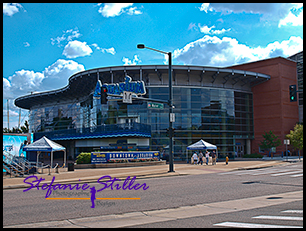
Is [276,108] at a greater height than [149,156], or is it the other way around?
Answer: [276,108]

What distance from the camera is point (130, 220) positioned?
26.5 ft

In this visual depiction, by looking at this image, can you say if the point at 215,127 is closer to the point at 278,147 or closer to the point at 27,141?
the point at 278,147

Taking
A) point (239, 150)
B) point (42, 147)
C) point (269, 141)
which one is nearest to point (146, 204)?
point (42, 147)

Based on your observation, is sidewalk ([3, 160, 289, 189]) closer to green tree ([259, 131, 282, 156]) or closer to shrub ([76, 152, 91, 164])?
shrub ([76, 152, 91, 164])

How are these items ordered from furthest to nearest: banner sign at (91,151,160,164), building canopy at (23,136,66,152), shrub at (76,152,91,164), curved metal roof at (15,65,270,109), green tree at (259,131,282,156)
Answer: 1. green tree at (259,131,282,156)
2. curved metal roof at (15,65,270,109)
3. banner sign at (91,151,160,164)
4. shrub at (76,152,91,164)
5. building canopy at (23,136,66,152)

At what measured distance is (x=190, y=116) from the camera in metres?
44.3

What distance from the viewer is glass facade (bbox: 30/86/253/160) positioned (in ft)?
142

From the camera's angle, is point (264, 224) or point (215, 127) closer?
point (264, 224)

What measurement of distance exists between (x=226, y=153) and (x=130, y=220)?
1575 inches

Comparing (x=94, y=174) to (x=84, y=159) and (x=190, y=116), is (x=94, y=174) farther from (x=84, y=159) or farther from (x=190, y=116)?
(x=190, y=116)

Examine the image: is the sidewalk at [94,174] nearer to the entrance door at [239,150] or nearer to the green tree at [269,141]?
the green tree at [269,141]

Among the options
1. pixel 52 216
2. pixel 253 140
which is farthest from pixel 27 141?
pixel 253 140

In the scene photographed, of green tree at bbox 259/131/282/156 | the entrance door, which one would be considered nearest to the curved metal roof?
green tree at bbox 259/131/282/156

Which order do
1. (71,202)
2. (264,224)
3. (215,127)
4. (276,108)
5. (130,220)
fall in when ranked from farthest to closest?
(276,108) → (215,127) → (71,202) → (130,220) → (264,224)
